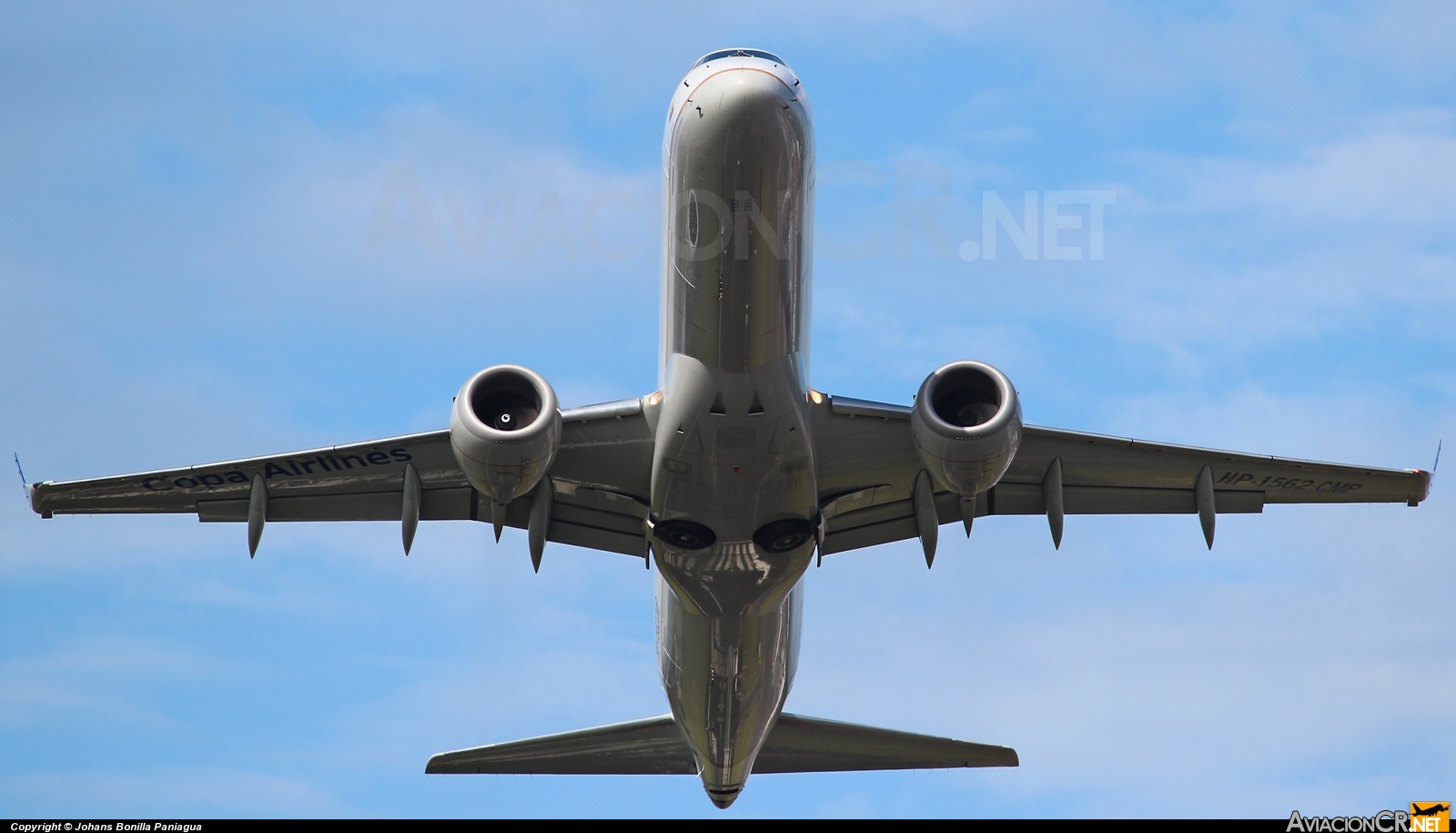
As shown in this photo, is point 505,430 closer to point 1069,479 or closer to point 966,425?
point 966,425

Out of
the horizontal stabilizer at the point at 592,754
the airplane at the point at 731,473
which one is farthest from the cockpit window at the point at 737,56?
the horizontal stabilizer at the point at 592,754

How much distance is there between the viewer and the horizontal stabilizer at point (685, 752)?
82.6 feet

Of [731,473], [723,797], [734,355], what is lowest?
[723,797]

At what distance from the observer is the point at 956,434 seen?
1873 centimetres

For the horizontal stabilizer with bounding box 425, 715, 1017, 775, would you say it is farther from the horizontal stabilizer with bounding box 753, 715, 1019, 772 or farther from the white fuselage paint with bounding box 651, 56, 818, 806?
the white fuselage paint with bounding box 651, 56, 818, 806

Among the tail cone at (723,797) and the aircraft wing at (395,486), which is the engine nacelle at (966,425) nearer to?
the aircraft wing at (395,486)

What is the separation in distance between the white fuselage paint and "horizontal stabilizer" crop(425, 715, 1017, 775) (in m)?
4.17

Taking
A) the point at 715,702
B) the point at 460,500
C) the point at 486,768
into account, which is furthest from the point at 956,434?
the point at 486,768

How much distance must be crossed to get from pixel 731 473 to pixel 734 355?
5.86ft

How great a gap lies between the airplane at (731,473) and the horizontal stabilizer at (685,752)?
2.0 inches

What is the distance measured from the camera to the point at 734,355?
739 inches

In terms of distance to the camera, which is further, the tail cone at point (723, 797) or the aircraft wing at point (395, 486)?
the tail cone at point (723, 797)

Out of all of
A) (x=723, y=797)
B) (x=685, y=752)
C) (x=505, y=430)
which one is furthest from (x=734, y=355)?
(x=685, y=752)

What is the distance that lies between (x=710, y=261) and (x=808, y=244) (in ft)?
5.64
